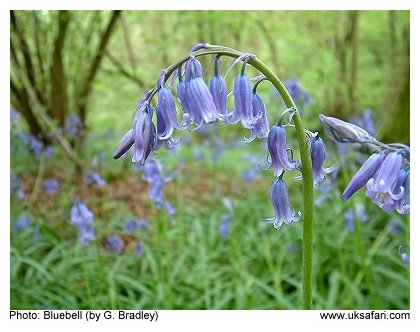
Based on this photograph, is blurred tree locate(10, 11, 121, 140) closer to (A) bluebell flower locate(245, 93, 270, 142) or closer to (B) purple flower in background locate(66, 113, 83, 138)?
(B) purple flower in background locate(66, 113, 83, 138)

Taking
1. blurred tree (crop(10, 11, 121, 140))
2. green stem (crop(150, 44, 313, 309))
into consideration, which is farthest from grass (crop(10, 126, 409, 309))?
green stem (crop(150, 44, 313, 309))

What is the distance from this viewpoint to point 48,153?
118 inches

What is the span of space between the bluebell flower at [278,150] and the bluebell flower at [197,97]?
0.11m

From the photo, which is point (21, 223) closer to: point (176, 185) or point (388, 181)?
point (176, 185)

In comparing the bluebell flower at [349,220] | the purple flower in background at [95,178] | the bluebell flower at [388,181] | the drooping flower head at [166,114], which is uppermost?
the drooping flower head at [166,114]

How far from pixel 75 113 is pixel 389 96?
3.15m

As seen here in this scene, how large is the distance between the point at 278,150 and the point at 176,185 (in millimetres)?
2251

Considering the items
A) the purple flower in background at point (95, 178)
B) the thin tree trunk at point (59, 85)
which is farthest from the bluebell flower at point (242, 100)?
the thin tree trunk at point (59, 85)

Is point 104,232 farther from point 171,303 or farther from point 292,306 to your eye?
point 292,306

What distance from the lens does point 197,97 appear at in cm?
92

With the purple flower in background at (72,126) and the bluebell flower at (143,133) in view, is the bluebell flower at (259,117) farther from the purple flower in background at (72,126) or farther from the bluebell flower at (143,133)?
the purple flower in background at (72,126)

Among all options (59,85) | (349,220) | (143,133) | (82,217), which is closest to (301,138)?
(143,133)

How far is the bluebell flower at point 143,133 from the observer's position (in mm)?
918
